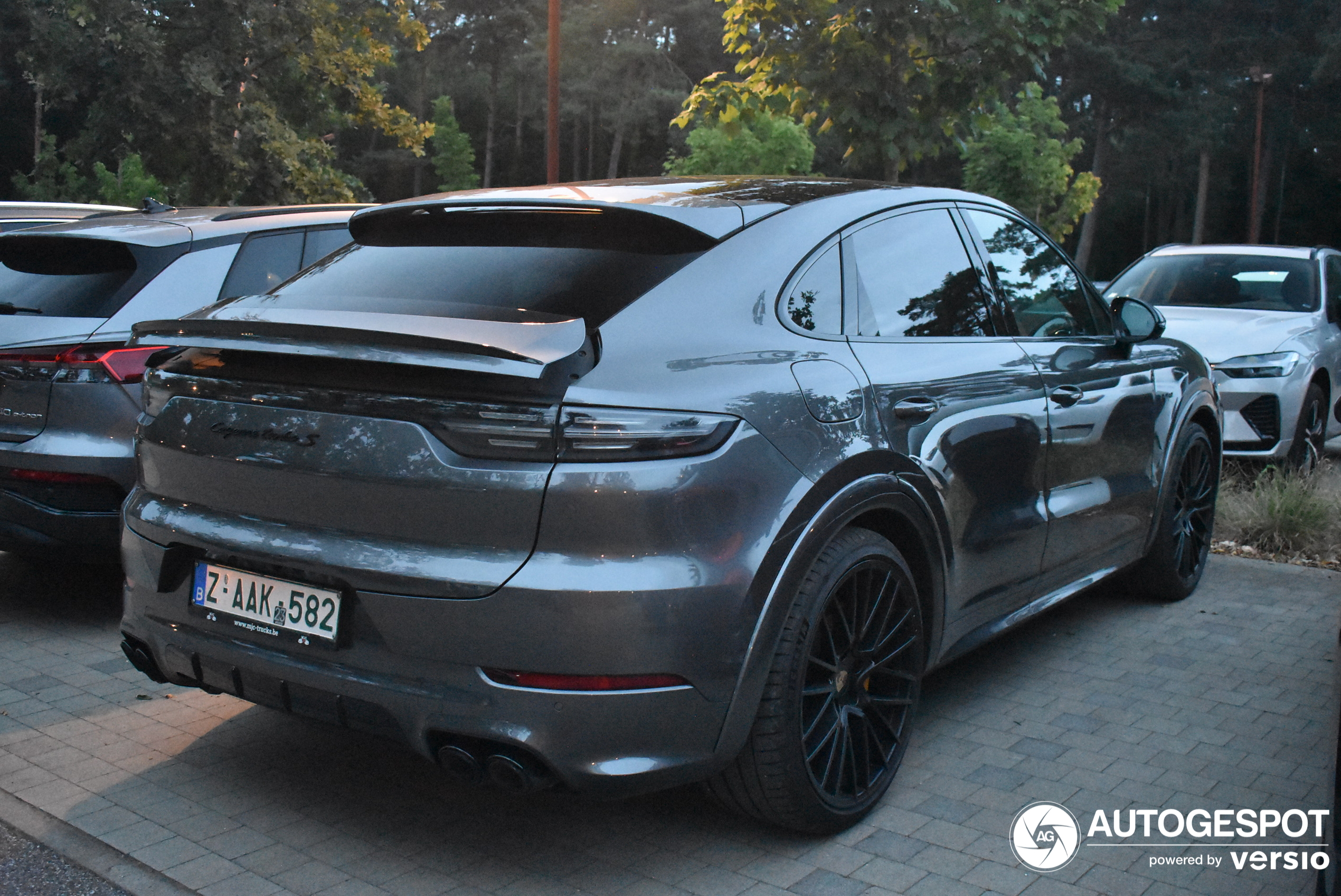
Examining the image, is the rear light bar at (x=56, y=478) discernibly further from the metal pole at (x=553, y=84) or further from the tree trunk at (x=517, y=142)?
the tree trunk at (x=517, y=142)

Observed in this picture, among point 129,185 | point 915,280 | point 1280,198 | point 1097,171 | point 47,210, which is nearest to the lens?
point 915,280

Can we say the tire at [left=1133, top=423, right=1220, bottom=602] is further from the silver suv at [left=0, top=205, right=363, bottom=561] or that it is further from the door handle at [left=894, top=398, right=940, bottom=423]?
the silver suv at [left=0, top=205, right=363, bottom=561]

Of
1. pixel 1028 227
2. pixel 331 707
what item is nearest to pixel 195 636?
pixel 331 707

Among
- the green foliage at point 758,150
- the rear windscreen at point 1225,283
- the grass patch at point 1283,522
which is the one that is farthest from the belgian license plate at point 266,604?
the green foliage at point 758,150

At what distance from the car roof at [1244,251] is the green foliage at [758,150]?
26.5m

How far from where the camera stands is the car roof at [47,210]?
7.36 meters

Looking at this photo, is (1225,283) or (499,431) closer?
(499,431)

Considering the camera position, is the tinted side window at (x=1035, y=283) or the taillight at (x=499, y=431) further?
the tinted side window at (x=1035, y=283)

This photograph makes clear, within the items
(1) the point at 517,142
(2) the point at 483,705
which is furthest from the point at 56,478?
(1) the point at 517,142

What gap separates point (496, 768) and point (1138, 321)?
138 inches

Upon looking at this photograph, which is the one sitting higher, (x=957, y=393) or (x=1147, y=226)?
(x=1147, y=226)

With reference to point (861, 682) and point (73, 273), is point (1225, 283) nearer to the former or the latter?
point (861, 682)

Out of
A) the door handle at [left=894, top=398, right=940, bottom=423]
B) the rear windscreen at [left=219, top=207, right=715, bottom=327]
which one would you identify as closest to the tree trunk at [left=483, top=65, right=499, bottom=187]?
the rear windscreen at [left=219, top=207, right=715, bottom=327]

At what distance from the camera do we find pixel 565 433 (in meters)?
2.64
